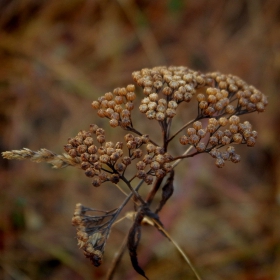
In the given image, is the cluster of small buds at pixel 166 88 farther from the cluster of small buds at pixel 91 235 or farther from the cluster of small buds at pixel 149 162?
the cluster of small buds at pixel 91 235

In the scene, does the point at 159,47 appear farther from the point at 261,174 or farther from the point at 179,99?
the point at 179,99

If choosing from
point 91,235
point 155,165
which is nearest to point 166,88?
point 155,165

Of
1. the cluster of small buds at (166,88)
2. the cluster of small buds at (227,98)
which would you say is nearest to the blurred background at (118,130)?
the cluster of small buds at (227,98)

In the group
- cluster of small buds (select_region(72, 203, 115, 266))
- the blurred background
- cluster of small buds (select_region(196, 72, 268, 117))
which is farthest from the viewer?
the blurred background

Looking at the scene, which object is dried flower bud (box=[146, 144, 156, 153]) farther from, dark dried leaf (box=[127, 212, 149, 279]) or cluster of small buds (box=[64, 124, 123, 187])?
dark dried leaf (box=[127, 212, 149, 279])

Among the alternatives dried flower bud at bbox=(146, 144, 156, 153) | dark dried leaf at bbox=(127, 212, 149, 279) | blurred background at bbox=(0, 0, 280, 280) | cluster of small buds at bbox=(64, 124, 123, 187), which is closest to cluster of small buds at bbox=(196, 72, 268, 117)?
dried flower bud at bbox=(146, 144, 156, 153)

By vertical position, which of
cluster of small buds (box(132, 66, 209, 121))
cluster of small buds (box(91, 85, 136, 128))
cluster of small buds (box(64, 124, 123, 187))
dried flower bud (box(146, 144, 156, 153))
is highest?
cluster of small buds (box(132, 66, 209, 121))

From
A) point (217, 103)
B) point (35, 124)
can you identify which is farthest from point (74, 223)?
point (35, 124)
